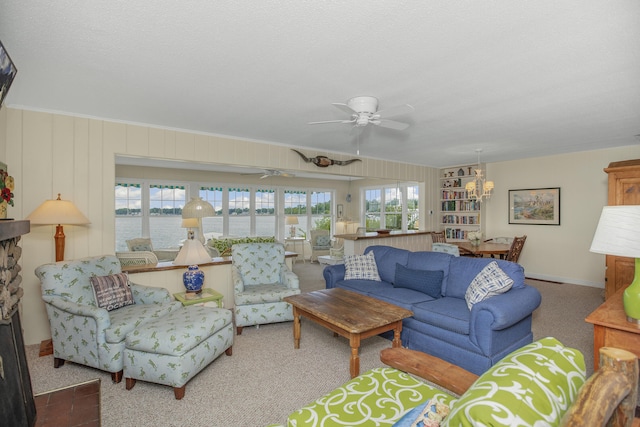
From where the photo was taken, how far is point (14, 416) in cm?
152

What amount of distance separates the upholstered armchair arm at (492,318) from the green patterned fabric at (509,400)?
122 cm

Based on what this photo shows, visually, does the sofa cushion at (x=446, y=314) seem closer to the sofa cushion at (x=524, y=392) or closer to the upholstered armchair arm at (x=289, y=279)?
the upholstered armchair arm at (x=289, y=279)

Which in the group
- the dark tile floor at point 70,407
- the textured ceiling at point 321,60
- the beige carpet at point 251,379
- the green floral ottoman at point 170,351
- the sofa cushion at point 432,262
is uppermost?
the textured ceiling at point 321,60

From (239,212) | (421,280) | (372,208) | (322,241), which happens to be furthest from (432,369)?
(372,208)

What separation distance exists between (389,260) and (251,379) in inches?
87.5

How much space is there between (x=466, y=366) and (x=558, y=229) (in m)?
4.74

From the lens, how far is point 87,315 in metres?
2.51

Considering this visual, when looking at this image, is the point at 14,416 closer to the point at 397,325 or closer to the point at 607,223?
the point at 397,325

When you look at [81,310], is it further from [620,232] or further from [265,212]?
[265,212]

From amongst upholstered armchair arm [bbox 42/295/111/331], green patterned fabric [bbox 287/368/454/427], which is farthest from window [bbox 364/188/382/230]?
green patterned fabric [bbox 287/368/454/427]

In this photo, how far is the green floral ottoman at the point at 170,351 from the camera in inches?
92.2

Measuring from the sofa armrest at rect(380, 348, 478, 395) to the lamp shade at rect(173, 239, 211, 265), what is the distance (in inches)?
92.0

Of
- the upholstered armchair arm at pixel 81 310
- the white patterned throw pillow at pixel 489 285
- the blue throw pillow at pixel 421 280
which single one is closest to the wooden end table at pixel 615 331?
the white patterned throw pillow at pixel 489 285

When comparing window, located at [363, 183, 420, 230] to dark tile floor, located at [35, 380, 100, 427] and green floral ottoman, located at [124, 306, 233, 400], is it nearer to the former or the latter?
green floral ottoman, located at [124, 306, 233, 400]
